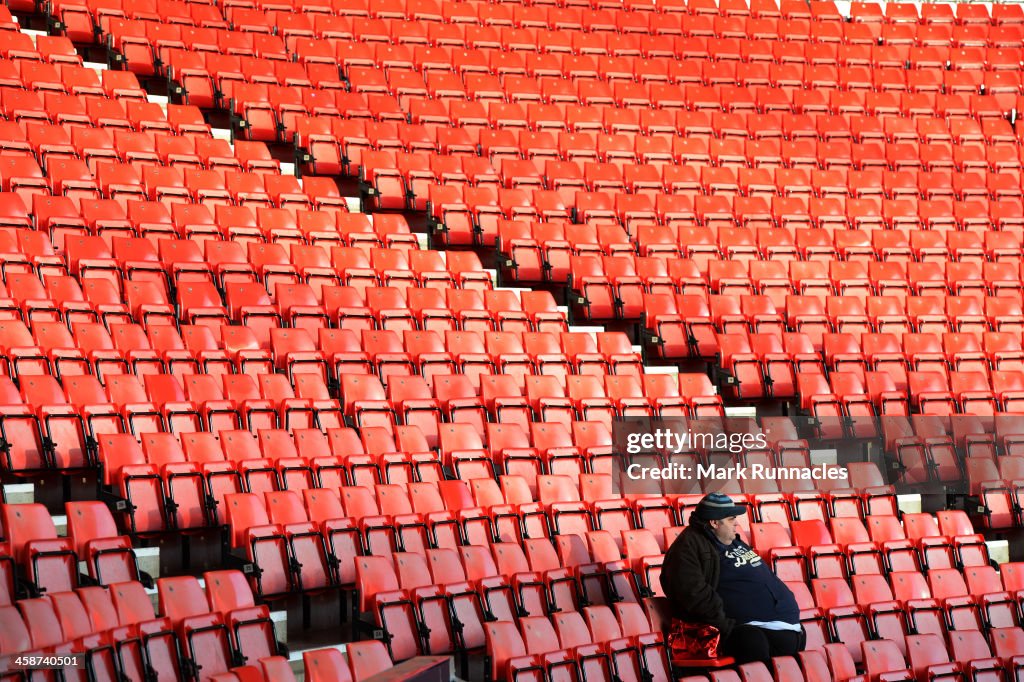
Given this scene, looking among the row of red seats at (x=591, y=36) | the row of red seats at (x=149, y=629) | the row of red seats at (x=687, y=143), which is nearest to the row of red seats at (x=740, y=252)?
the row of red seats at (x=687, y=143)

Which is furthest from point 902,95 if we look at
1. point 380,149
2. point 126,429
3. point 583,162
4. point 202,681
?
point 202,681

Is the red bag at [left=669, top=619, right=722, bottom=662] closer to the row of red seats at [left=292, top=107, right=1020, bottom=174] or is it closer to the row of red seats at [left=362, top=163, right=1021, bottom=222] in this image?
the row of red seats at [left=362, top=163, right=1021, bottom=222]

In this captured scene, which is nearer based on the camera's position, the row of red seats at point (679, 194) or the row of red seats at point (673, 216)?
the row of red seats at point (673, 216)

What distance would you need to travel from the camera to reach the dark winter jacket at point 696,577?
3129 mm

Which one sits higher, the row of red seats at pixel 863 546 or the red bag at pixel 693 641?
the row of red seats at pixel 863 546

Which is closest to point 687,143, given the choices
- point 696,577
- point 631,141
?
point 631,141

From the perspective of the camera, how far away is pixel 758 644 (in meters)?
3.16

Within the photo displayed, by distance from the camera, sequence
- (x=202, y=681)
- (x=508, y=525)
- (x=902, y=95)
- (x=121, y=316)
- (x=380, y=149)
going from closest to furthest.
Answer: (x=202, y=681)
(x=508, y=525)
(x=121, y=316)
(x=380, y=149)
(x=902, y=95)

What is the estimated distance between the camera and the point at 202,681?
252 centimetres

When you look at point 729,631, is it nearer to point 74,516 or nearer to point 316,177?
point 74,516

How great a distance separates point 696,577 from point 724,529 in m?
0.16

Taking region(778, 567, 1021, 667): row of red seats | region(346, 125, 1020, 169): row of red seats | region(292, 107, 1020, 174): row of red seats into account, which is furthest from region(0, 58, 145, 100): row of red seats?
region(778, 567, 1021, 667): row of red seats

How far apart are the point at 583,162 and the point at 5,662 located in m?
A: 4.66

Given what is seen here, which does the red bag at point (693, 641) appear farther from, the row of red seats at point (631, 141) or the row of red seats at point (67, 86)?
the row of red seats at point (67, 86)
